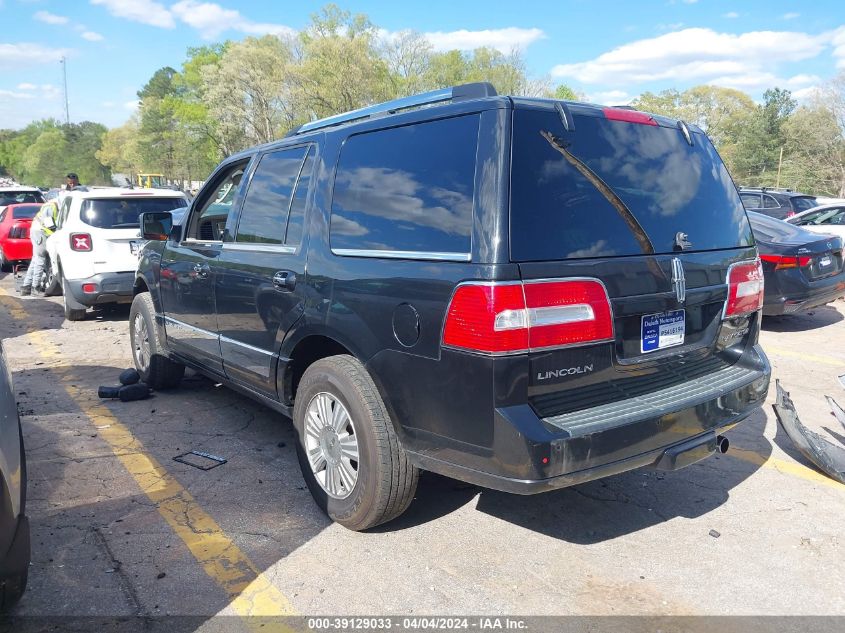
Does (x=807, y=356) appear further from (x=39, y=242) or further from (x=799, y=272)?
(x=39, y=242)

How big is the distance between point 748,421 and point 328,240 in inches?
142

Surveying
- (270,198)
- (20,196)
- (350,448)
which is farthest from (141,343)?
(20,196)

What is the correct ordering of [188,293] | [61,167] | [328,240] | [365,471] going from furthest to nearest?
[61,167] < [188,293] < [328,240] < [365,471]

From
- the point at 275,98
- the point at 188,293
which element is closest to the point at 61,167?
the point at 275,98

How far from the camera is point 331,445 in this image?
11.2 ft

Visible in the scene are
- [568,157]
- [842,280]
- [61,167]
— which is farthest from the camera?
[61,167]

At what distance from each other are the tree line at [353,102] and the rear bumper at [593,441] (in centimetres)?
3696

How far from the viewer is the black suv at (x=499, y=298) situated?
8.48 ft

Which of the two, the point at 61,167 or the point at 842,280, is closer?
the point at 842,280

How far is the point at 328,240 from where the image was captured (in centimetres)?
342

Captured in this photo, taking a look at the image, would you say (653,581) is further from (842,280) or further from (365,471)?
(842,280)

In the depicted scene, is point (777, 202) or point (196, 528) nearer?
point (196, 528)

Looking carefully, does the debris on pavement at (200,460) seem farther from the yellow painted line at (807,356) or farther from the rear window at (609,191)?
the yellow painted line at (807,356)

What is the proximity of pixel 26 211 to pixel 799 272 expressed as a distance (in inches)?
605
